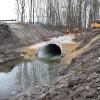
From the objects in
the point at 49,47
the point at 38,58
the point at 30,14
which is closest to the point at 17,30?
the point at 49,47

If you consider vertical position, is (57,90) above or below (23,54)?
above

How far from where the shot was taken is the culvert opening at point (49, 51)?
25.5 m

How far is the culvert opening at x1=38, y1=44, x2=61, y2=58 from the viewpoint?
25.5 meters

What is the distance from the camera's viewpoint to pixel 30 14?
48.0 m

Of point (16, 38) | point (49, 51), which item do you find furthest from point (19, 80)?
point (16, 38)

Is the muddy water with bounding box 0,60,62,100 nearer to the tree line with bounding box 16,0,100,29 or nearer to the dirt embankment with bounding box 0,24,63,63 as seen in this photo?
the dirt embankment with bounding box 0,24,63,63

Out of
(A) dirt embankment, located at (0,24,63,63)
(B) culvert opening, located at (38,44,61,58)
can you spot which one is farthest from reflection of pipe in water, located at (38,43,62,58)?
(A) dirt embankment, located at (0,24,63,63)

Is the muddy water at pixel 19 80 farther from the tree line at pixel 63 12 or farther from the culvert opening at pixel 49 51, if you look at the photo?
the tree line at pixel 63 12

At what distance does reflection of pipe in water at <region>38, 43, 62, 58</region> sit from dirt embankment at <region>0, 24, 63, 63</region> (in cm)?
200

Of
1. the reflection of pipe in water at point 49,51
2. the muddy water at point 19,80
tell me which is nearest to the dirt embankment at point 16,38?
the reflection of pipe in water at point 49,51

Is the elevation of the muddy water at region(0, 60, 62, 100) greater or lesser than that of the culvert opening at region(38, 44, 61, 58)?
greater

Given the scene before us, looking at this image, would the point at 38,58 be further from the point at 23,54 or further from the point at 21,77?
the point at 21,77

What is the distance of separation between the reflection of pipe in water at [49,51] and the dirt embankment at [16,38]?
200 centimetres

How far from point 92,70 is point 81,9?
3799 cm
